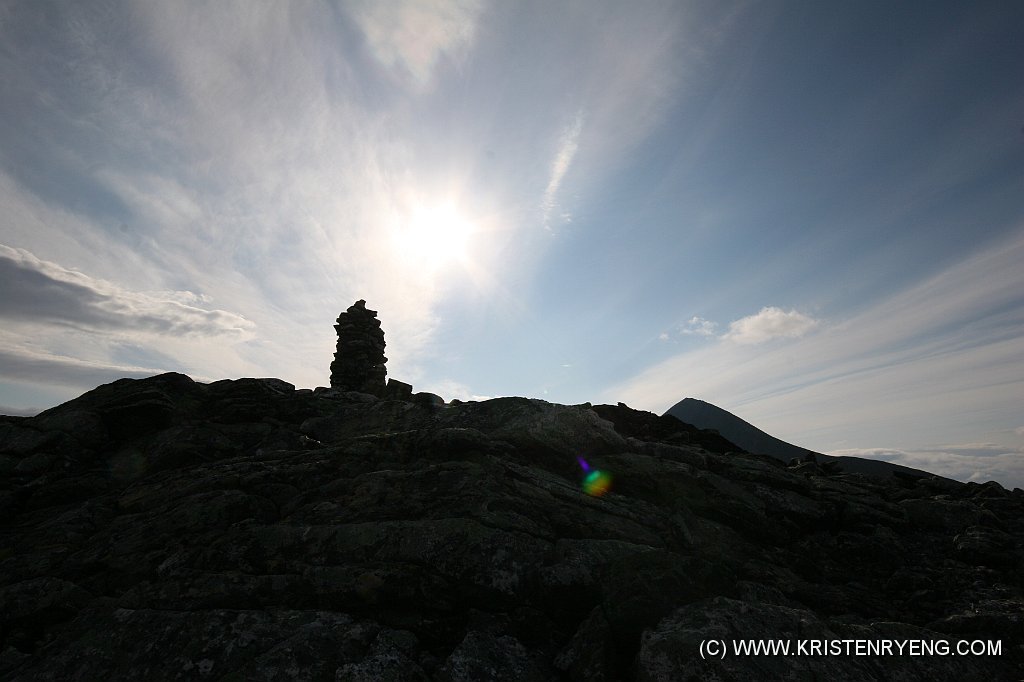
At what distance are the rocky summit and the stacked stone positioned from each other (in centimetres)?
2898

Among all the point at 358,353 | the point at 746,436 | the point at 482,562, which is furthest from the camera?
the point at 746,436

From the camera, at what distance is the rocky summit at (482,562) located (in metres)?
7.68

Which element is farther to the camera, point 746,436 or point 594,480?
point 746,436

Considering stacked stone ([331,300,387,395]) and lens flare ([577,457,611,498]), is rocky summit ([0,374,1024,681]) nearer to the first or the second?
lens flare ([577,457,611,498])

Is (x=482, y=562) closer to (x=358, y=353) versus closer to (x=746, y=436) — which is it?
(x=358, y=353)

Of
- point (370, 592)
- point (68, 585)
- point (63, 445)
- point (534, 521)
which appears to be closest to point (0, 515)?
point (63, 445)

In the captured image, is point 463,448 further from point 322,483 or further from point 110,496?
point 110,496

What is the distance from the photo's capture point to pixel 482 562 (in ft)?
31.5

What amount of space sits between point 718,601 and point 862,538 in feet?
29.8

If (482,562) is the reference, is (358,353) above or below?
above

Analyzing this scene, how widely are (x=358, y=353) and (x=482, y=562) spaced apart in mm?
43560

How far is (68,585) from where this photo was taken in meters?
9.59

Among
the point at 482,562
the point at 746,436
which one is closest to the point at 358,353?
the point at 482,562

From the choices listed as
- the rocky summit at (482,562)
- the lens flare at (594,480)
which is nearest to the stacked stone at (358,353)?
the rocky summit at (482,562)
